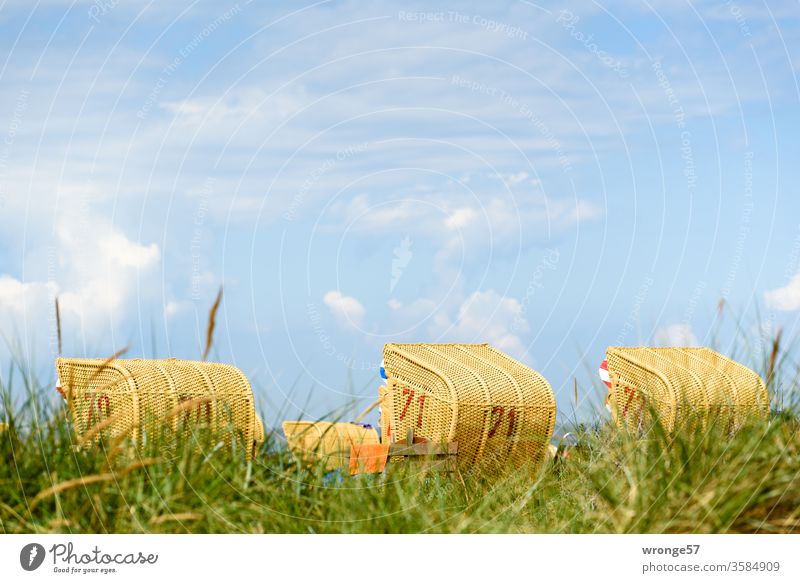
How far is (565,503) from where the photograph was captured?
547 centimetres

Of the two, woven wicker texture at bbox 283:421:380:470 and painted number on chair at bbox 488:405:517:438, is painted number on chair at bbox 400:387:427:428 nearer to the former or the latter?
painted number on chair at bbox 488:405:517:438

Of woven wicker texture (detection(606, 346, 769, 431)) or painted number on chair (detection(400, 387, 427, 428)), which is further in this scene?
painted number on chair (detection(400, 387, 427, 428))

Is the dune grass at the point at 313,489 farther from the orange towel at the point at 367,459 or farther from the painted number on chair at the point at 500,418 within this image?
the painted number on chair at the point at 500,418

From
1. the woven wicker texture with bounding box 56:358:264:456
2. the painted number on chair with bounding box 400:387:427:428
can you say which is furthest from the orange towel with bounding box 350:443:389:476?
the painted number on chair with bounding box 400:387:427:428

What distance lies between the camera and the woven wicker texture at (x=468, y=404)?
329 inches

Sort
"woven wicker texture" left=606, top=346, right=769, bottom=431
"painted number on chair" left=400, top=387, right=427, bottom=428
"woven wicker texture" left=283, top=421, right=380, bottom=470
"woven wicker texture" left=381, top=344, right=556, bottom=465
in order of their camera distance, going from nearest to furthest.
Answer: "woven wicker texture" left=283, top=421, right=380, bottom=470 < "woven wicker texture" left=606, top=346, right=769, bottom=431 < "woven wicker texture" left=381, top=344, right=556, bottom=465 < "painted number on chair" left=400, top=387, right=427, bottom=428
